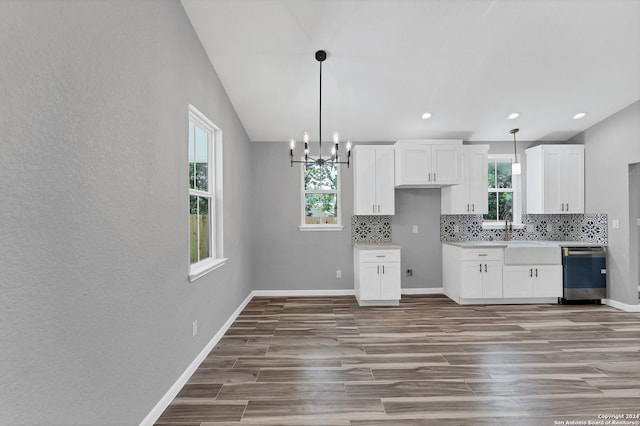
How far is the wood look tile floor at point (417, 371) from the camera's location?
6.98ft

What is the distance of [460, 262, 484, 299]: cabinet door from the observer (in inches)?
181

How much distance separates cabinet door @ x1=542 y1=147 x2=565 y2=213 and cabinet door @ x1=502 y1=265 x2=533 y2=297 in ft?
3.51

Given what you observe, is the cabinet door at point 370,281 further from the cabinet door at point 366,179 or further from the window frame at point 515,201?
the window frame at point 515,201

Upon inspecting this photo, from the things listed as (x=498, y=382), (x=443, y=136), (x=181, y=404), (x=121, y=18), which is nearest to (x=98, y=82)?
(x=121, y=18)

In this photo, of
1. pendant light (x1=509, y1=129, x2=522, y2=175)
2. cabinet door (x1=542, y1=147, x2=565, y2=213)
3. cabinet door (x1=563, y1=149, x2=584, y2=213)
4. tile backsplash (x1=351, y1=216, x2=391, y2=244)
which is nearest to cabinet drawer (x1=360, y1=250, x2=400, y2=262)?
tile backsplash (x1=351, y1=216, x2=391, y2=244)

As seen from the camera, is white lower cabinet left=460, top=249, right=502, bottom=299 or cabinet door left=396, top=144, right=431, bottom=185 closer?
white lower cabinet left=460, top=249, right=502, bottom=299

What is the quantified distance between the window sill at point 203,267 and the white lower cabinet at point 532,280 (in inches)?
152

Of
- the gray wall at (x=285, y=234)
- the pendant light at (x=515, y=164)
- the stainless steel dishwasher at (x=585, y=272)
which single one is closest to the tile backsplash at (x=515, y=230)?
the stainless steel dishwasher at (x=585, y=272)

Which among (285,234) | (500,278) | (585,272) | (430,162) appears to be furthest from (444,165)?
(285,234)

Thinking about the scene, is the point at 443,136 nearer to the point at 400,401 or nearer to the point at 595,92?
the point at 595,92

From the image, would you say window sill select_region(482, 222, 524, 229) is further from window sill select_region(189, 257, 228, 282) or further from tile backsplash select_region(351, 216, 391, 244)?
window sill select_region(189, 257, 228, 282)

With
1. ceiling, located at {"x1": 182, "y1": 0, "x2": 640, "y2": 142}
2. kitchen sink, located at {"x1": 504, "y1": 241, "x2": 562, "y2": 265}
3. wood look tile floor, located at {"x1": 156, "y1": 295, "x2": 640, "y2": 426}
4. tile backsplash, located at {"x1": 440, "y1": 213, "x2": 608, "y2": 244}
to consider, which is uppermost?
ceiling, located at {"x1": 182, "y1": 0, "x2": 640, "y2": 142}

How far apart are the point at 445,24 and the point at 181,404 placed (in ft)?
12.3

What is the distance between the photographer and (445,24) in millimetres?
2957
